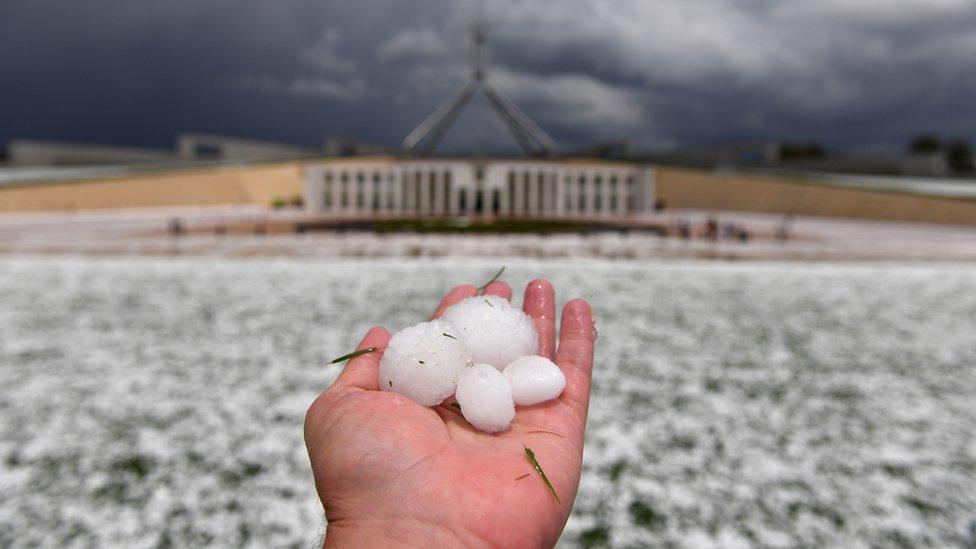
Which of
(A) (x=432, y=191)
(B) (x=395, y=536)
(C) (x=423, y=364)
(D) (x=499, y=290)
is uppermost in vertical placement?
(A) (x=432, y=191)

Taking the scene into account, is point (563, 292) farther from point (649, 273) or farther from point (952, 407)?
point (952, 407)

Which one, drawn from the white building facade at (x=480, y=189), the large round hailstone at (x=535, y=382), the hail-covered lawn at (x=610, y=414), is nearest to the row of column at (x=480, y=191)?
the white building facade at (x=480, y=189)

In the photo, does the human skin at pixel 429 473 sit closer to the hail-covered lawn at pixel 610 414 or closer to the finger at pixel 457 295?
the finger at pixel 457 295

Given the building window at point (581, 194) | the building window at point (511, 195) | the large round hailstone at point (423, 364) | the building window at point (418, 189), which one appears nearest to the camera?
the large round hailstone at point (423, 364)

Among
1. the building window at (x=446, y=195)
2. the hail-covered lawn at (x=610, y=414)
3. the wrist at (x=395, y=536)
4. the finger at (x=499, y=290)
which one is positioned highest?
the building window at (x=446, y=195)

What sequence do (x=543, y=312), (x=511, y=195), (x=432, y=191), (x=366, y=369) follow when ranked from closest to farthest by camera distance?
(x=366, y=369), (x=543, y=312), (x=511, y=195), (x=432, y=191)

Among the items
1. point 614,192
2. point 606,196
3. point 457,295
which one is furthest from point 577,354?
point 614,192

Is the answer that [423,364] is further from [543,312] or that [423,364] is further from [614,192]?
[614,192]
